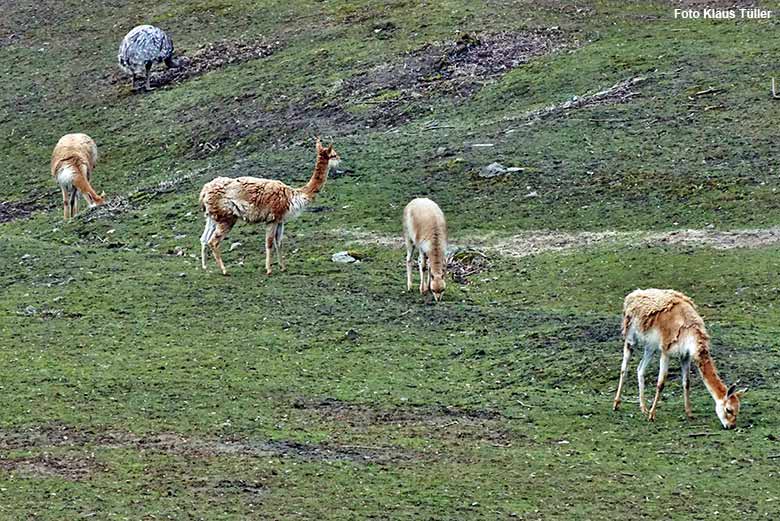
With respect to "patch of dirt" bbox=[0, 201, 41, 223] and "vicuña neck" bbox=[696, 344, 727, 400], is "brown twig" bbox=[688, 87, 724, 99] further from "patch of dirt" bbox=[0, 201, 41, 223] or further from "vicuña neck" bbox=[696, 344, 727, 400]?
"vicuña neck" bbox=[696, 344, 727, 400]

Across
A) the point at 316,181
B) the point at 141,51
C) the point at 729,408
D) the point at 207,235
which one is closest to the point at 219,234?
the point at 207,235

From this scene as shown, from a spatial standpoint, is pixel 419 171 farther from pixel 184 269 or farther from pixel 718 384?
pixel 718 384

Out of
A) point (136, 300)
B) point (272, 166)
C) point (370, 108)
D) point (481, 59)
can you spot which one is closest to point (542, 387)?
point (136, 300)

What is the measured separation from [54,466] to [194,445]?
1.36 metres

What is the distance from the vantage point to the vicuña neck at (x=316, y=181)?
842 inches

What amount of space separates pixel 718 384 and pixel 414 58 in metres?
19.5

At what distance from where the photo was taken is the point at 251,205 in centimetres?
2089

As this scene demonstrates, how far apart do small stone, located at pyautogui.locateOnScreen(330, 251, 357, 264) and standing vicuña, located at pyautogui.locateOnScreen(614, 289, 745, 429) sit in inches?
295

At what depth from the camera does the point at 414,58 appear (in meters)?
32.6

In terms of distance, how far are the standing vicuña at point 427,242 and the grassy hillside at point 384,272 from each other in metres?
0.39

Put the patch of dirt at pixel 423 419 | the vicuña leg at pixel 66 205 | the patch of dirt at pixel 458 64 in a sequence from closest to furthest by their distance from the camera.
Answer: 1. the patch of dirt at pixel 423 419
2. the vicuña leg at pixel 66 205
3. the patch of dirt at pixel 458 64

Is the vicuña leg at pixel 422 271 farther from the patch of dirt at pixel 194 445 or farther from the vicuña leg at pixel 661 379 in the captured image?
the patch of dirt at pixel 194 445

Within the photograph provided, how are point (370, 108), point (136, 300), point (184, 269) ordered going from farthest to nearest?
point (370, 108) → point (184, 269) → point (136, 300)

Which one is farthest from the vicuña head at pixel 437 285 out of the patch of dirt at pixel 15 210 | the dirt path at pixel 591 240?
the patch of dirt at pixel 15 210
